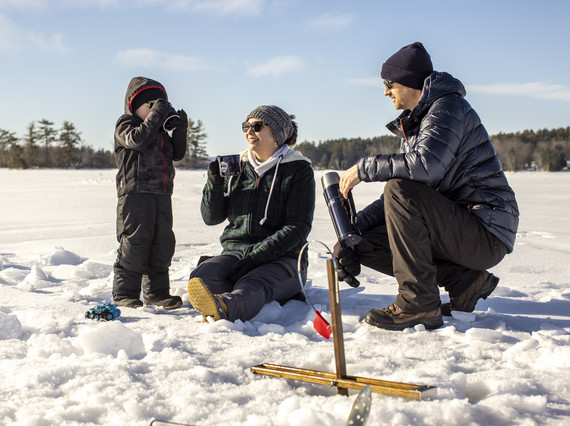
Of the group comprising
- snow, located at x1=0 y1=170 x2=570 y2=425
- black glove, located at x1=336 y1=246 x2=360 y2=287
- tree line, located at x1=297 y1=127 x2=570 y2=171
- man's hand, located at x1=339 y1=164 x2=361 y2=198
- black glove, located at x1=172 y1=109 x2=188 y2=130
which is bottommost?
snow, located at x1=0 y1=170 x2=570 y2=425

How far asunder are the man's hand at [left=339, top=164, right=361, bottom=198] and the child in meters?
1.20

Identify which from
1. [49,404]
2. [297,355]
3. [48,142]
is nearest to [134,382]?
[49,404]

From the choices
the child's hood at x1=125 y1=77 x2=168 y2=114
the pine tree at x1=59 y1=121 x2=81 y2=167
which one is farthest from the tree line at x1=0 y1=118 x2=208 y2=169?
the child's hood at x1=125 y1=77 x2=168 y2=114

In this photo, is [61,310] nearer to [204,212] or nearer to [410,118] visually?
[204,212]

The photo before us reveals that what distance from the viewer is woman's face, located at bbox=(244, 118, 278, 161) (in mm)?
3344

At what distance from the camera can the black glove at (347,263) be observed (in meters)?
3.00

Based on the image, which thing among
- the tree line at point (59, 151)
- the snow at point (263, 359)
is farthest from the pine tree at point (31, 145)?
the snow at point (263, 359)

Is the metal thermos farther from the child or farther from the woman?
the child

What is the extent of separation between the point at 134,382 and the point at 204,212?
174 centimetres

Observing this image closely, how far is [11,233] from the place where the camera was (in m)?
6.31

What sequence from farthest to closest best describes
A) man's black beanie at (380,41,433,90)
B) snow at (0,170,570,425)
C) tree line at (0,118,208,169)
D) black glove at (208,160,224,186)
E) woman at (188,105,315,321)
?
tree line at (0,118,208,169) < black glove at (208,160,224,186) < woman at (188,105,315,321) < man's black beanie at (380,41,433,90) < snow at (0,170,570,425)

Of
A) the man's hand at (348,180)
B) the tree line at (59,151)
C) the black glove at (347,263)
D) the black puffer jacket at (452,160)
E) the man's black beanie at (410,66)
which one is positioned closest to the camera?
the black puffer jacket at (452,160)

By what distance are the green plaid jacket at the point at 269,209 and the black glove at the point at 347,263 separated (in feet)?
1.06

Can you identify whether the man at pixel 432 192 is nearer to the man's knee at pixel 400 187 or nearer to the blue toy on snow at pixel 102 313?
the man's knee at pixel 400 187
